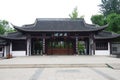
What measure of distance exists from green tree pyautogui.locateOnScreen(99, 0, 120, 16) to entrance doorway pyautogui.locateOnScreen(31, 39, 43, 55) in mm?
28804

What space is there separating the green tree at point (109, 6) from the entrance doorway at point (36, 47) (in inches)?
1134

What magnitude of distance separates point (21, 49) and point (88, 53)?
831 centimetres

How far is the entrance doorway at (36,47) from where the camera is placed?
1366 inches

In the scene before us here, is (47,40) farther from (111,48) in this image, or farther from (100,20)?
(100,20)

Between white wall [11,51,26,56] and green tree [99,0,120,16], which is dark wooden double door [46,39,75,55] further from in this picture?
green tree [99,0,120,16]

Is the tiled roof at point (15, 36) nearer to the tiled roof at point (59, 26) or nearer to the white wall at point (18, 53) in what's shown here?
the tiled roof at point (59, 26)

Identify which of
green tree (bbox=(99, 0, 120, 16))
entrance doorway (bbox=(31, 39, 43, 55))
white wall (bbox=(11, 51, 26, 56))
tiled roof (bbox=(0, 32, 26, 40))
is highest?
green tree (bbox=(99, 0, 120, 16))

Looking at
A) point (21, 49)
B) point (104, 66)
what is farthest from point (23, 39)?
point (104, 66)

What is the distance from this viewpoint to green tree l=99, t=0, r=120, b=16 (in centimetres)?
6077

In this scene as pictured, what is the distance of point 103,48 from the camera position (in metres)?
32.6

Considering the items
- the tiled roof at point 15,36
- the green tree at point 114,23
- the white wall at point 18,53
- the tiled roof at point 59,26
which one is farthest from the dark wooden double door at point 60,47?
the green tree at point 114,23

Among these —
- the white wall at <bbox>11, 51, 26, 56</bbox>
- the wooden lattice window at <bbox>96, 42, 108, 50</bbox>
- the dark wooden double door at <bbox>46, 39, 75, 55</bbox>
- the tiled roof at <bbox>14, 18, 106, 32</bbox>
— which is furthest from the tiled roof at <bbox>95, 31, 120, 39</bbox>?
the white wall at <bbox>11, 51, 26, 56</bbox>

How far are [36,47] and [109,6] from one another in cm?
3130

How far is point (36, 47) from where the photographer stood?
118 feet
